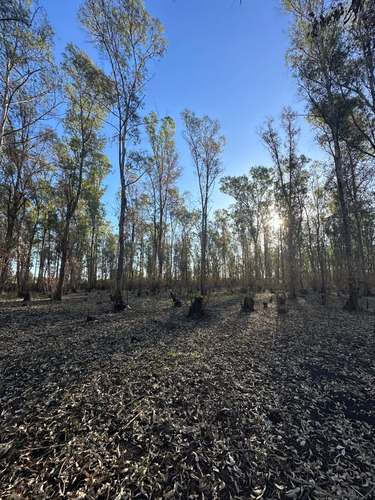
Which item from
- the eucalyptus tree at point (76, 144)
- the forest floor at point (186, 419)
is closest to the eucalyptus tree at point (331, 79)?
the forest floor at point (186, 419)

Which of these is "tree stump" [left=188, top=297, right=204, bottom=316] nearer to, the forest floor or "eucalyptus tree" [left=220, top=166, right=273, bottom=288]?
the forest floor

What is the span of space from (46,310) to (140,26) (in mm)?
13249

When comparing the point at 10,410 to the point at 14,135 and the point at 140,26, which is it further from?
the point at 14,135

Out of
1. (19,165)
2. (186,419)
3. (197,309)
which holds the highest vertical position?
(19,165)

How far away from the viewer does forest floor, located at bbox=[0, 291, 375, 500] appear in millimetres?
1606

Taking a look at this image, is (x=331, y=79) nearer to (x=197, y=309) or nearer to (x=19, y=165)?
(x=197, y=309)

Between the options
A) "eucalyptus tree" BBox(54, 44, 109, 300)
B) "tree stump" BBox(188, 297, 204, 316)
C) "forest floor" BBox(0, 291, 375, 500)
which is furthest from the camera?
"eucalyptus tree" BBox(54, 44, 109, 300)

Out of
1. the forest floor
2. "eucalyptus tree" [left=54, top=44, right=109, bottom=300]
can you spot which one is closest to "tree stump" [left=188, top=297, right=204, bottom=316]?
the forest floor

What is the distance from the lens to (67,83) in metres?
11.6

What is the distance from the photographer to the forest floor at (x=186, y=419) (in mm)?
1606

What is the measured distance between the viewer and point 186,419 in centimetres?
232

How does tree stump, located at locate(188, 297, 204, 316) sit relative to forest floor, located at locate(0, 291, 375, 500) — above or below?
above

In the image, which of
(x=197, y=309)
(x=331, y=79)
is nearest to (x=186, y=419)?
(x=197, y=309)

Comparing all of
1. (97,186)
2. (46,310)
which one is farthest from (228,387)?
(97,186)
